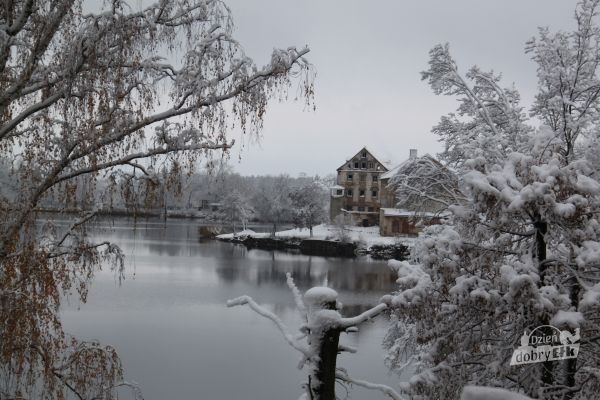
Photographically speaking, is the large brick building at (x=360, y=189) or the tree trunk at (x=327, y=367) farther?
the large brick building at (x=360, y=189)

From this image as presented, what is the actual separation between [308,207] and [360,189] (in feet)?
26.2

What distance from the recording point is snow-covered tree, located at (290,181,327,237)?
54.5 metres

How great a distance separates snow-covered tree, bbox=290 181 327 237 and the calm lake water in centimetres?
2032

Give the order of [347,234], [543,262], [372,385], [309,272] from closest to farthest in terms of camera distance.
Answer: [372,385]
[543,262]
[309,272]
[347,234]

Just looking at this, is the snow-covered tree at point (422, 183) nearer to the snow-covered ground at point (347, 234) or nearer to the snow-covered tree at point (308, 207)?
the snow-covered ground at point (347, 234)

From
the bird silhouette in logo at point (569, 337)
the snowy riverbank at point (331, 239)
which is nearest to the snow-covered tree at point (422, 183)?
the bird silhouette in logo at point (569, 337)

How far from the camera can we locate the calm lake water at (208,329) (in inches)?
558

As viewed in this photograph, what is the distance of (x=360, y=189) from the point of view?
195ft

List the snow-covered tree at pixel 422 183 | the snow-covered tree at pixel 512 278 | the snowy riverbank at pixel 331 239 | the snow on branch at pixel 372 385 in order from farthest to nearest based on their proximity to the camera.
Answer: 1. the snowy riverbank at pixel 331 239
2. the snow-covered tree at pixel 422 183
3. the snow-covered tree at pixel 512 278
4. the snow on branch at pixel 372 385

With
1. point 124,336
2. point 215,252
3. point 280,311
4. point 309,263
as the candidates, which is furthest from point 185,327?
point 215,252

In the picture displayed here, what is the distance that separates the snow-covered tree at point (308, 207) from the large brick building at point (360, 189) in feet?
11.5

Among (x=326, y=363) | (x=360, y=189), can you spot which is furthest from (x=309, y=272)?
(x=326, y=363)

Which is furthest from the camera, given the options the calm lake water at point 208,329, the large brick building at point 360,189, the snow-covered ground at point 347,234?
the large brick building at point 360,189

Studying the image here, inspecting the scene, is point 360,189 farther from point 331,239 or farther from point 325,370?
point 325,370
